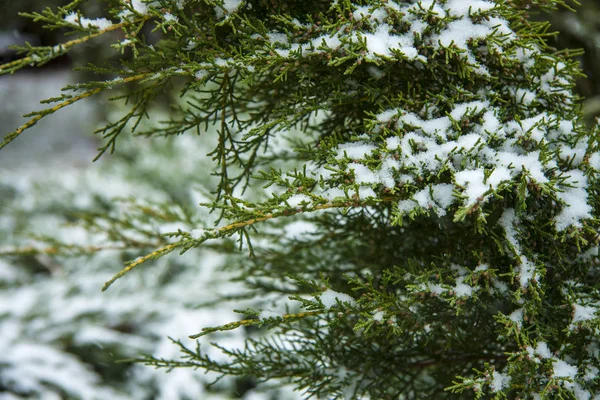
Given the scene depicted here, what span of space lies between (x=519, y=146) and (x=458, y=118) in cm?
18

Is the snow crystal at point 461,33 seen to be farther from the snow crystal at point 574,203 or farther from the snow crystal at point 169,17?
the snow crystal at point 169,17

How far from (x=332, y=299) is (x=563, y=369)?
61 centimetres

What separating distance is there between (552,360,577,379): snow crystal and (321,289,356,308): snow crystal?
1.74 feet

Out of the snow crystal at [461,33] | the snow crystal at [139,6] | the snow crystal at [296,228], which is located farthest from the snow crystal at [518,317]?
the snow crystal at [139,6]

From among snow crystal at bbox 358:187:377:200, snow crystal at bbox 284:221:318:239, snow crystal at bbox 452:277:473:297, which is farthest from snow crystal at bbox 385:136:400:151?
snow crystal at bbox 284:221:318:239

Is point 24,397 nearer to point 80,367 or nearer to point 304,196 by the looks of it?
point 80,367

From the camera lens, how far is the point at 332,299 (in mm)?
1333

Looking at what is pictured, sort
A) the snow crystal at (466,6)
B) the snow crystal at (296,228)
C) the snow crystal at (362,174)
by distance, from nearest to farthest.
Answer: the snow crystal at (362,174) < the snow crystal at (466,6) < the snow crystal at (296,228)

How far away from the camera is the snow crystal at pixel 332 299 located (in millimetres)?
1315

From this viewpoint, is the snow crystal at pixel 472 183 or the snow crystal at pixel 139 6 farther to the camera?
the snow crystal at pixel 139 6

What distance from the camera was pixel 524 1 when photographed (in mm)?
1508

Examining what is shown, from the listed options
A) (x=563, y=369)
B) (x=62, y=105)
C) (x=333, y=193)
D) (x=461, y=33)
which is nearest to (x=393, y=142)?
(x=333, y=193)

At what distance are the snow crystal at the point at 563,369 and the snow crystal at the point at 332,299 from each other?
0.53 meters

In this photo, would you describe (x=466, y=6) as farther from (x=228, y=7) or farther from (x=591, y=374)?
(x=591, y=374)
